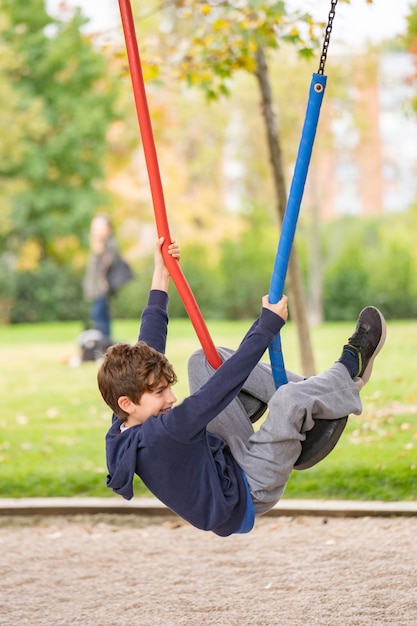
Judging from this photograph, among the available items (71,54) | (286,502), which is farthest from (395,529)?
(71,54)

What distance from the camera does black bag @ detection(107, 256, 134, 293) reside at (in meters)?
10.8

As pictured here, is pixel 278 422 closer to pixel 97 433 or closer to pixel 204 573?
pixel 204 573

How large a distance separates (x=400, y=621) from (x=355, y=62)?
50.6 ft

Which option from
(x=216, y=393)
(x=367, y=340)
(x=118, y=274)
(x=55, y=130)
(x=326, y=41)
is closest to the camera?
(x=216, y=393)

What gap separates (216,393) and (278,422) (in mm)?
296

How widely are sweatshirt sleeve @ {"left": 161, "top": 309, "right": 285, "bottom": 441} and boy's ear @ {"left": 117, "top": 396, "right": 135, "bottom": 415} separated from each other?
16cm

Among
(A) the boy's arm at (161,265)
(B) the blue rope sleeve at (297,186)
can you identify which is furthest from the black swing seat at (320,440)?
(A) the boy's arm at (161,265)

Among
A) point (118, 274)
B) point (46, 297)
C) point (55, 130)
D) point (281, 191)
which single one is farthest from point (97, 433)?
point (55, 130)

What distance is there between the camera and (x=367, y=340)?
303 centimetres

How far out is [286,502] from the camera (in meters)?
4.96

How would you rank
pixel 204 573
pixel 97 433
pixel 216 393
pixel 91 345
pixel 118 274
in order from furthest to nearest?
1. pixel 118 274
2. pixel 91 345
3. pixel 97 433
4. pixel 204 573
5. pixel 216 393

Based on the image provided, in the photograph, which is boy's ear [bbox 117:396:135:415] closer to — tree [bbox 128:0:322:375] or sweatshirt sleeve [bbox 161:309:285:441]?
sweatshirt sleeve [bbox 161:309:285:441]

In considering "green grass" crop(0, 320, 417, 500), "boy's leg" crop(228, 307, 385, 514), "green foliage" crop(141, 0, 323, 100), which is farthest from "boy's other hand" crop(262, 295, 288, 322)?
"green foliage" crop(141, 0, 323, 100)

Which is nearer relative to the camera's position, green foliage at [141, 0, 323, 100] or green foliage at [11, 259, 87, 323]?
green foliage at [141, 0, 323, 100]
